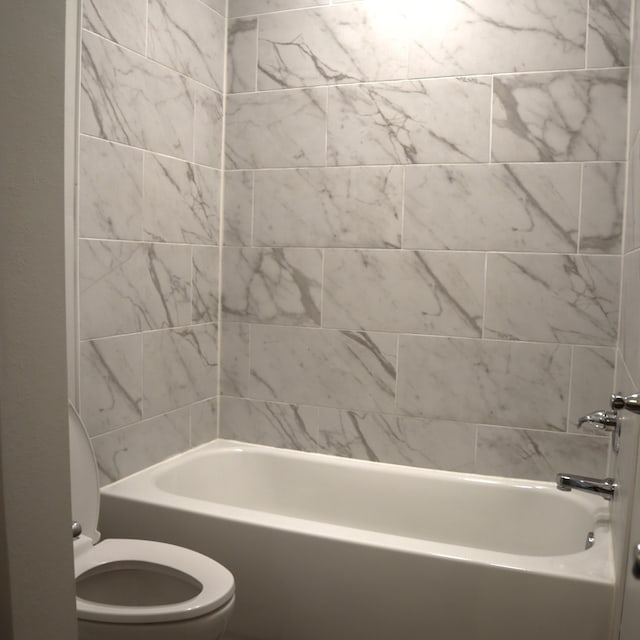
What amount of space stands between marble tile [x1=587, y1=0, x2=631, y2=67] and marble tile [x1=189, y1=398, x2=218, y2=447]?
197cm

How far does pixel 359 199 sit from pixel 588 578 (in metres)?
Answer: 1.55

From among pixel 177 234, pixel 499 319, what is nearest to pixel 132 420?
pixel 177 234

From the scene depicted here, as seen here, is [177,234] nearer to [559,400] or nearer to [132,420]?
[132,420]

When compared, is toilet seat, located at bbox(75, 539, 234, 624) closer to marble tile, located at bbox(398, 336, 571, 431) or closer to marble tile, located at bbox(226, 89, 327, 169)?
marble tile, located at bbox(398, 336, 571, 431)

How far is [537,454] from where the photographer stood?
8.04 ft

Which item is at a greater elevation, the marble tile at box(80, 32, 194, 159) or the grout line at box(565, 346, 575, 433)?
the marble tile at box(80, 32, 194, 159)

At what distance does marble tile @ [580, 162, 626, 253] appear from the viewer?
2301 mm

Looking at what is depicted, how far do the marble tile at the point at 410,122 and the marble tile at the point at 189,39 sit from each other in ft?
1.68

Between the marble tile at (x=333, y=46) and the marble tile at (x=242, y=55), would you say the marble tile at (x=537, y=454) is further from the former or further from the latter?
the marble tile at (x=242, y=55)

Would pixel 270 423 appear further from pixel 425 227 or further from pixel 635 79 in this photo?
pixel 635 79

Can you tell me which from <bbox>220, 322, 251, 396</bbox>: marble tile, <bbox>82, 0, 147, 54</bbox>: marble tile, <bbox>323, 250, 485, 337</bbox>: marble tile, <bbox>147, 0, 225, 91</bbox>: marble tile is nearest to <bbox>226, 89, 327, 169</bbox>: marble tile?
<bbox>147, 0, 225, 91</bbox>: marble tile

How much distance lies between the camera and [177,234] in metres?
2.55

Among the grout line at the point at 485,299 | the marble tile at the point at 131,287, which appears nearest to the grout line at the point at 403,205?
the grout line at the point at 485,299

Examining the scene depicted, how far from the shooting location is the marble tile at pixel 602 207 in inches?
90.6
